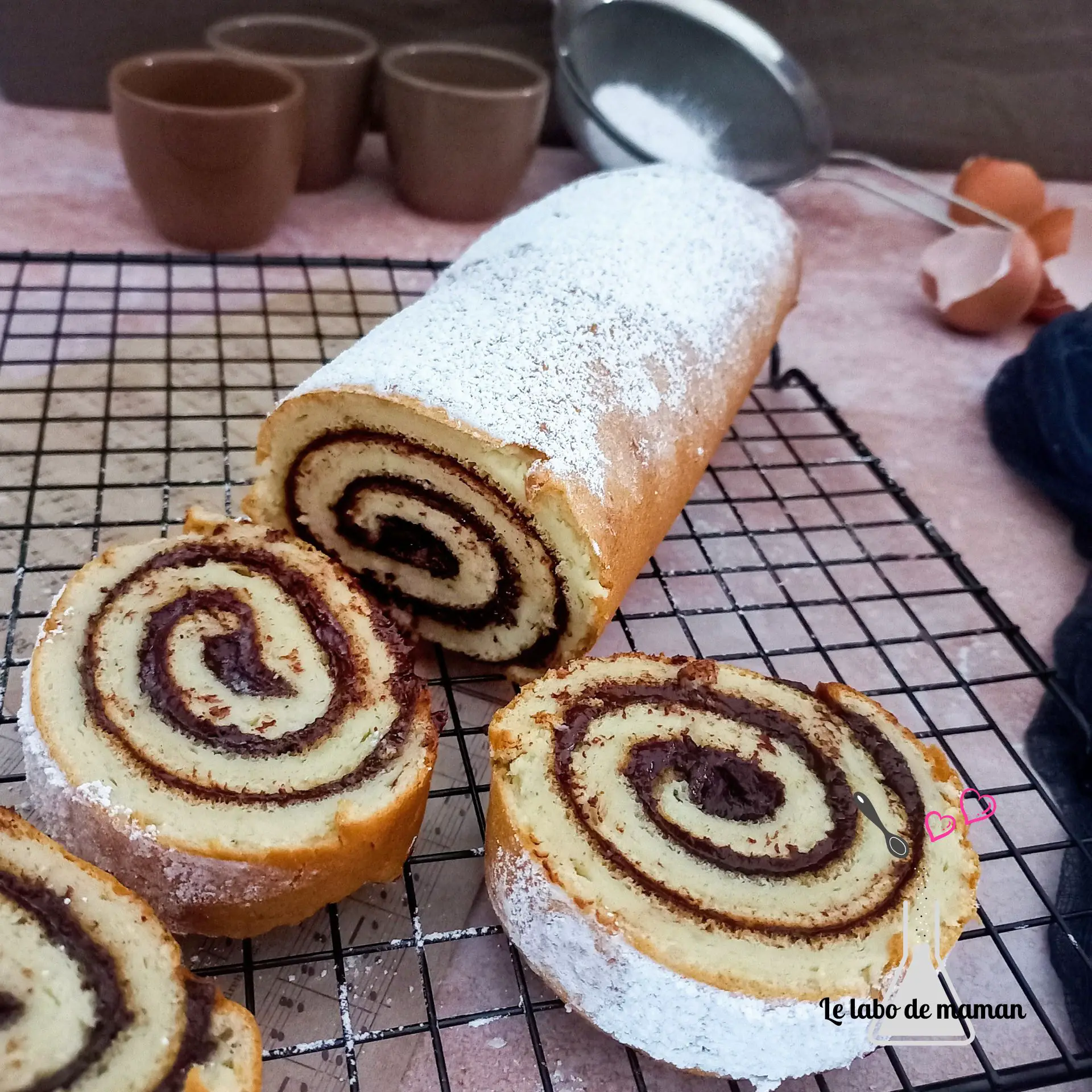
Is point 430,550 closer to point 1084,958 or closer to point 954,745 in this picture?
point 954,745

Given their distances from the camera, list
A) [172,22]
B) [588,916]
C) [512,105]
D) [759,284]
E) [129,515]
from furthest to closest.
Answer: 1. [172,22]
2. [512,105]
3. [759,284]
4. [129,515]
5. [588,916]

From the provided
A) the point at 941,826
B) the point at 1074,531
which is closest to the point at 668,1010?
the point at 941,826

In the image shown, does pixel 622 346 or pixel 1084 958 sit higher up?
pixel 622 346

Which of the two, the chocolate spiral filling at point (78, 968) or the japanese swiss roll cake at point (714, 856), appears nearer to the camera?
the chocolate spiral filling at point (78, 968)

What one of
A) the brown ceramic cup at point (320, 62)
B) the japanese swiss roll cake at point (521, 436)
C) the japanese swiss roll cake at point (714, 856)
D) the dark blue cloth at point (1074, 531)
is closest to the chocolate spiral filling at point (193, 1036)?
the japanese swiss roll cake at point (714, 856)

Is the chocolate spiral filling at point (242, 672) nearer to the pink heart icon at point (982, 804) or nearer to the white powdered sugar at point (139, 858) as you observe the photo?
the white powdered sugar at point (139, 858)

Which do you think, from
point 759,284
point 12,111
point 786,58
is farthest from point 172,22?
point 759,284

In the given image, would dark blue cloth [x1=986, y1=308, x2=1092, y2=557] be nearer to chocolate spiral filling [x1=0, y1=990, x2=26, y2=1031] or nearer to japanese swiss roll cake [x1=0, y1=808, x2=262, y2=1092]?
japanese swiss roll cake [x1=0, y1=808, x2=262, y2=1092]
